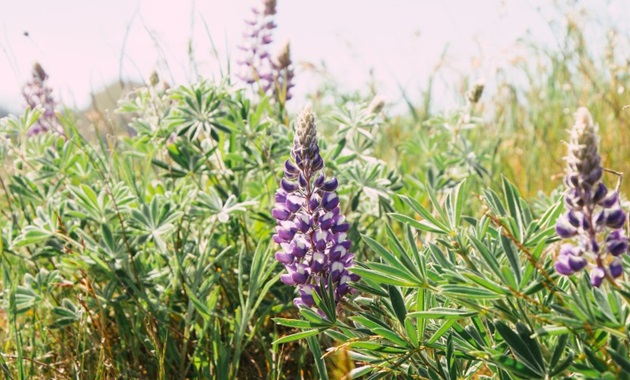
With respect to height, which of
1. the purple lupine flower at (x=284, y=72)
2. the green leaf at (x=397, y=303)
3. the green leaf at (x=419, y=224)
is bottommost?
the green leaf at (x=397, y=303)

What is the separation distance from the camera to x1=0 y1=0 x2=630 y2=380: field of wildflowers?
1.35 metres

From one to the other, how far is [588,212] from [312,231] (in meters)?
0.67

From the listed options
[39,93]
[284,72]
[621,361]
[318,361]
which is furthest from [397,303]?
[39,93]

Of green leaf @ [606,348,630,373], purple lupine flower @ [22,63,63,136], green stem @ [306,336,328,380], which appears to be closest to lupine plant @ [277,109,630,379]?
green leaf @ [606,348,630,373]

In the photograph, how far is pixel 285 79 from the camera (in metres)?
3.24

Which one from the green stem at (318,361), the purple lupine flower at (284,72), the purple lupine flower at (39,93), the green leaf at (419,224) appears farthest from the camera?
the purple lupine flower at (39,93)

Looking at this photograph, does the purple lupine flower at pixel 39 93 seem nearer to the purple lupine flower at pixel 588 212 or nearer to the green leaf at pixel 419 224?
the green leaf at pixel 419 224

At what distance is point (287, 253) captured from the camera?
1723 mm

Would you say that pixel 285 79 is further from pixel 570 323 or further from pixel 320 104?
pixel 320 104

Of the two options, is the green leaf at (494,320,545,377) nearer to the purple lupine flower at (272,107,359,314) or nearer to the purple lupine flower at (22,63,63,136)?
the purple lupine flower at (272,107,359,314)

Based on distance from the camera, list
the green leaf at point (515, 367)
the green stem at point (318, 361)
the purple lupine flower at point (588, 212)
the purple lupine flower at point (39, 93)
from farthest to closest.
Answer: the purple lupine flower at point (39, 93), the green stem at point (318, 361), the green leaf at point (515, 367), the purple lupine flower at point (588, 212)

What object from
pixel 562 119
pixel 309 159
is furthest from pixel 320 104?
pixel 309 159

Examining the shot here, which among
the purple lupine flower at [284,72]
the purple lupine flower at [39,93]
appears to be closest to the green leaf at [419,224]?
the purple lupine flower at [284,72]

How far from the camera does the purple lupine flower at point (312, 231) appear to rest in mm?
1685
